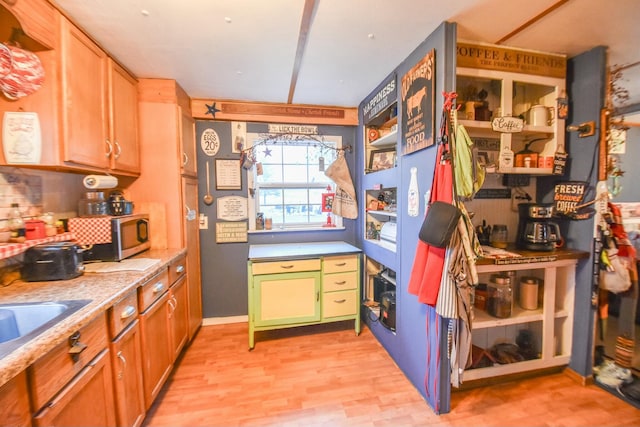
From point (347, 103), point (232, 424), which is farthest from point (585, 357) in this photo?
point (347, 103)

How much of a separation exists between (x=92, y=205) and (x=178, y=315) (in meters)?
1.04

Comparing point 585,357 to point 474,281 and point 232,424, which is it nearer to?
point 474,281

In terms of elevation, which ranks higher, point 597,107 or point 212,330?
point 597,107

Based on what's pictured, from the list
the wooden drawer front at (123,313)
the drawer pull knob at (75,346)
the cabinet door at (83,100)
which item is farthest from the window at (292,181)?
the drawer pull knob at (75,346)

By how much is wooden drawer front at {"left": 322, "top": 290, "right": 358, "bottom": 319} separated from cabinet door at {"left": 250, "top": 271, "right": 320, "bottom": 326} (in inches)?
3.2

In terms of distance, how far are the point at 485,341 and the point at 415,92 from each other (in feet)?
6.64

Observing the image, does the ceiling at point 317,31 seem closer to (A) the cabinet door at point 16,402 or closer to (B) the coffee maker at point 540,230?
(B) the coffee maker at point 540,230

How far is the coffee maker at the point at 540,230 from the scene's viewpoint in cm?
177

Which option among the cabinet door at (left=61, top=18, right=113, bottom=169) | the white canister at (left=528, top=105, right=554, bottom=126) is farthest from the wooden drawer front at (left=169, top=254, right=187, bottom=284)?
the white canister at (left=528, top=105, right=554, bottom=126)

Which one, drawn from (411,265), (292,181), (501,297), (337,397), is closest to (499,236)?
(501,297)

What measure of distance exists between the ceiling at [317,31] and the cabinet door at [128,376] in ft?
5.74

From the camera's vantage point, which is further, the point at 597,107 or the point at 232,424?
the point at 597,107

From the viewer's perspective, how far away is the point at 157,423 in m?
1.49

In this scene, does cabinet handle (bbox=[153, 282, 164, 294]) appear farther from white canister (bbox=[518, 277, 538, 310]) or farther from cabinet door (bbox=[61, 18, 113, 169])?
white canister (bbox=[518, 277, 538, 310])
